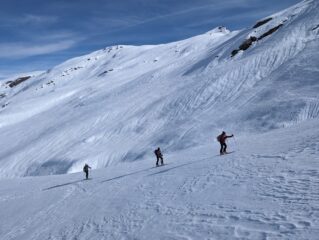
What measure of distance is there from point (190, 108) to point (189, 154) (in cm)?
1338

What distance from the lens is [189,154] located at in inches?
834

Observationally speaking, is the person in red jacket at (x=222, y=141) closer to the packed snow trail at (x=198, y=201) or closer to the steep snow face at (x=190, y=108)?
the packed snow trail at (x=198, y=201)

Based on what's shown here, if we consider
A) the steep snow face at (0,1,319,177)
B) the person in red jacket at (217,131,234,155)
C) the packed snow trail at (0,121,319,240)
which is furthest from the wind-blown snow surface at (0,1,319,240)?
the person in red jacket at (217,131,234,155)

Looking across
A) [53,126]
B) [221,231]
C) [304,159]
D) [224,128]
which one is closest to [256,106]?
[224,128]

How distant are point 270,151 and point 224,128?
38.0ft

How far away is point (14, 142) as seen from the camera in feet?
153

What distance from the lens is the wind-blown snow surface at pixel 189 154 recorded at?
34.7 ft

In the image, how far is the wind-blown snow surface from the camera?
10570mm

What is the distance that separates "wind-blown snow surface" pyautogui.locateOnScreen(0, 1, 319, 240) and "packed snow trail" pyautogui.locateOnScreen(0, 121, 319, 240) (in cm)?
5

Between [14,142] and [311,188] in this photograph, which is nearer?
[311,188]

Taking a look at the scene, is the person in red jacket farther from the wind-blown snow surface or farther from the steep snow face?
the steep snow face

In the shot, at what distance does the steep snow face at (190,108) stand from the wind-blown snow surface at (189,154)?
16 centimetres

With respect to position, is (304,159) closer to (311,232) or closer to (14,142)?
(311,232)

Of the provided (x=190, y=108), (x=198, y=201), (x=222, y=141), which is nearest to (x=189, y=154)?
(x=222, y=141)
